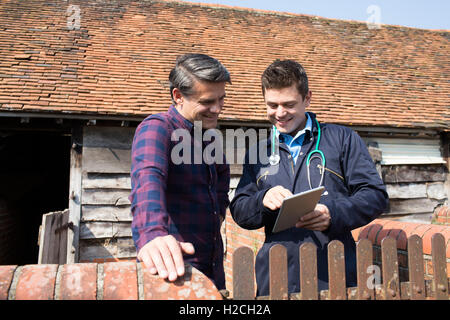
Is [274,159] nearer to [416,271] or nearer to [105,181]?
[416,271]

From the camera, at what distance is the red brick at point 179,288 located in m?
1.12

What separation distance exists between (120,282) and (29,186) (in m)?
8.95

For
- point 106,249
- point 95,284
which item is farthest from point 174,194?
point 106,249

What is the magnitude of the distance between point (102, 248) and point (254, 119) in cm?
319

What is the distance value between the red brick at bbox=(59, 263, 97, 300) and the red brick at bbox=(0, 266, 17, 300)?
6.1 inches

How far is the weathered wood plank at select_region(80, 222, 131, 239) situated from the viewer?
547 centimetres

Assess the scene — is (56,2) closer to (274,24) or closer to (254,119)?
(274,24)

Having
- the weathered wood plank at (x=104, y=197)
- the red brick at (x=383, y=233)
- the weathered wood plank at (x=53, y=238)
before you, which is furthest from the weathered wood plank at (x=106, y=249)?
the red brick at (x=383, y=233)

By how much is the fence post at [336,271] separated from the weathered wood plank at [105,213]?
14.5ft

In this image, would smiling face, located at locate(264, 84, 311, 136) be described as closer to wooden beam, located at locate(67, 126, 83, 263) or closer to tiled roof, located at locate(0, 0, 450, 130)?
tiled roof, located at locate(0, 0, 450, 130)

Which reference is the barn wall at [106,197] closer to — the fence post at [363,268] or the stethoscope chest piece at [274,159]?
the stethoscope chest piece at [274,159]

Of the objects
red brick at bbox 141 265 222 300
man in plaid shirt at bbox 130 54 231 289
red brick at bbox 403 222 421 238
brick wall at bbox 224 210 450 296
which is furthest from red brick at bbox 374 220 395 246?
red brick at bbox 141 265 222 300

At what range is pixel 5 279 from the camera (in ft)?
3.65
